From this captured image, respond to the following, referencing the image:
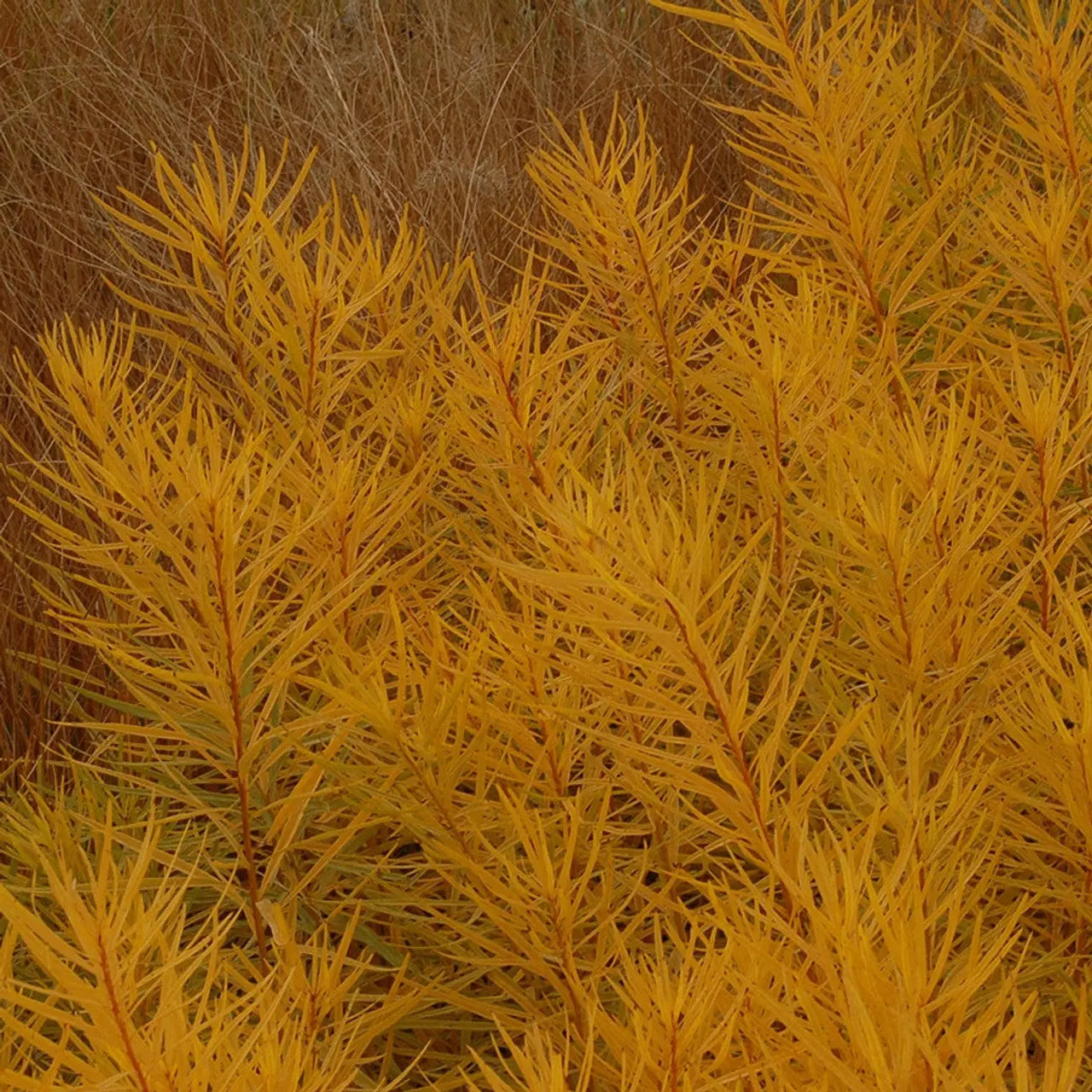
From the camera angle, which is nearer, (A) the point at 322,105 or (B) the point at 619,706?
(B) the point at 619,706

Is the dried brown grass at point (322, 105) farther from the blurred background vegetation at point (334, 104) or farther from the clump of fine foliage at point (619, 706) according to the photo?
the clump of fine foliage at point (619, 706)

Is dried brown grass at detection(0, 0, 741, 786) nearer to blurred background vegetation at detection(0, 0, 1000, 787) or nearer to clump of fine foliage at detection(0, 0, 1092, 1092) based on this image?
blurred background vegetation at detection(0, 0, 1000, 787)

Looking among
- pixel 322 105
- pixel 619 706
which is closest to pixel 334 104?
pixel 322 105

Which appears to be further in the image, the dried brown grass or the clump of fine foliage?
the dried brown grass

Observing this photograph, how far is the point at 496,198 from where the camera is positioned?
6.16 ft

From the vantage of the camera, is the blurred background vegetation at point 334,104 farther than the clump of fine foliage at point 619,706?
Yes

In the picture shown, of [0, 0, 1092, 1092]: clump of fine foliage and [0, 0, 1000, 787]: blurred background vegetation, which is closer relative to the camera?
[0, 0, 1092, 1092]: clump of fine foliage

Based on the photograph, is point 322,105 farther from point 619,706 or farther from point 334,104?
point 619,706

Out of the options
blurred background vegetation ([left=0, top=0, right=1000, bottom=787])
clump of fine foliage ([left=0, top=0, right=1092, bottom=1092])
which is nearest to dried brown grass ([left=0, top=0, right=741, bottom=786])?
blurred background vegetation ([left=0, top=0, right=1000, bottom=787])

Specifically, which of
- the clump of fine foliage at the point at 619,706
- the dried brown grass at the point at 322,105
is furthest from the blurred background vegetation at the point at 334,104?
the clump of fine foliage at the point at 619,706

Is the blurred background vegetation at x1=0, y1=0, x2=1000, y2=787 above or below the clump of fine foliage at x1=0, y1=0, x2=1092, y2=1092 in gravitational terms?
below

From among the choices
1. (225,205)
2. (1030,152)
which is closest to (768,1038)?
(225,205)

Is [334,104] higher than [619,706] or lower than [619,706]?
lower

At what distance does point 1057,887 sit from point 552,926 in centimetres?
21
